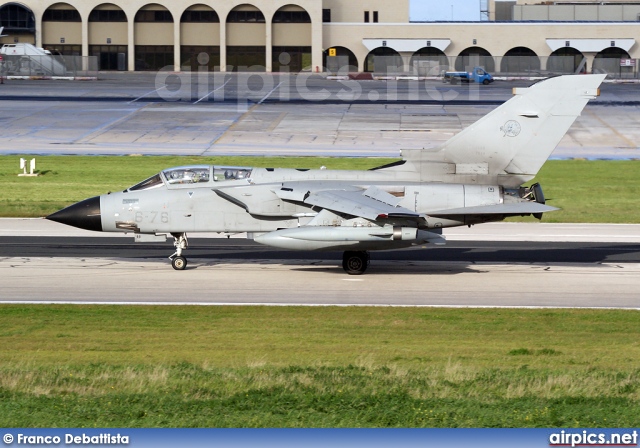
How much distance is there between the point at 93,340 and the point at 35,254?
10.5 metres

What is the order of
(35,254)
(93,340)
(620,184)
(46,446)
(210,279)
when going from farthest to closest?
(620,184) < (35,254) < (210,279) < (93,340) < (46,446)

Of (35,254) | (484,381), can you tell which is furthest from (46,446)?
(35,254)

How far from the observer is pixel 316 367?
15.5 meters

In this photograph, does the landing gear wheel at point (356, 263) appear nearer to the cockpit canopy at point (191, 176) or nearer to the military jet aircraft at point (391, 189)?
the military jet aircraft at point (391, 189)

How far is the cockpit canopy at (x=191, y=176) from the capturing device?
82.5 ft

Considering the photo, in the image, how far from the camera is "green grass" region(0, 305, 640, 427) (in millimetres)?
12266

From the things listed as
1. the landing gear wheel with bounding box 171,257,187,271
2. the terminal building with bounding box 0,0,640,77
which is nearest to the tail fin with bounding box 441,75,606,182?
the landing gear wheel with bounding box 171,257,187,271

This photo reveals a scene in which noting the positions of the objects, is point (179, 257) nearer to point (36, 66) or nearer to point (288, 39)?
point (36, 66)

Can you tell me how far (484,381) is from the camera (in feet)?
47.0

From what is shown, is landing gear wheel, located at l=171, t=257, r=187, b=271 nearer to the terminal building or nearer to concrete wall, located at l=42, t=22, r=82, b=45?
the terminal building

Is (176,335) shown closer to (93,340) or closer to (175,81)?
(93,340)

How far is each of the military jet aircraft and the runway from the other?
3.88ft

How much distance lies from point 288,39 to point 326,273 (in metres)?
92.9

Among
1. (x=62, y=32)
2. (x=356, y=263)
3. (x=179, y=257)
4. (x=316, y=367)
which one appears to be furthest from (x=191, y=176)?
(x=62, y=32)
